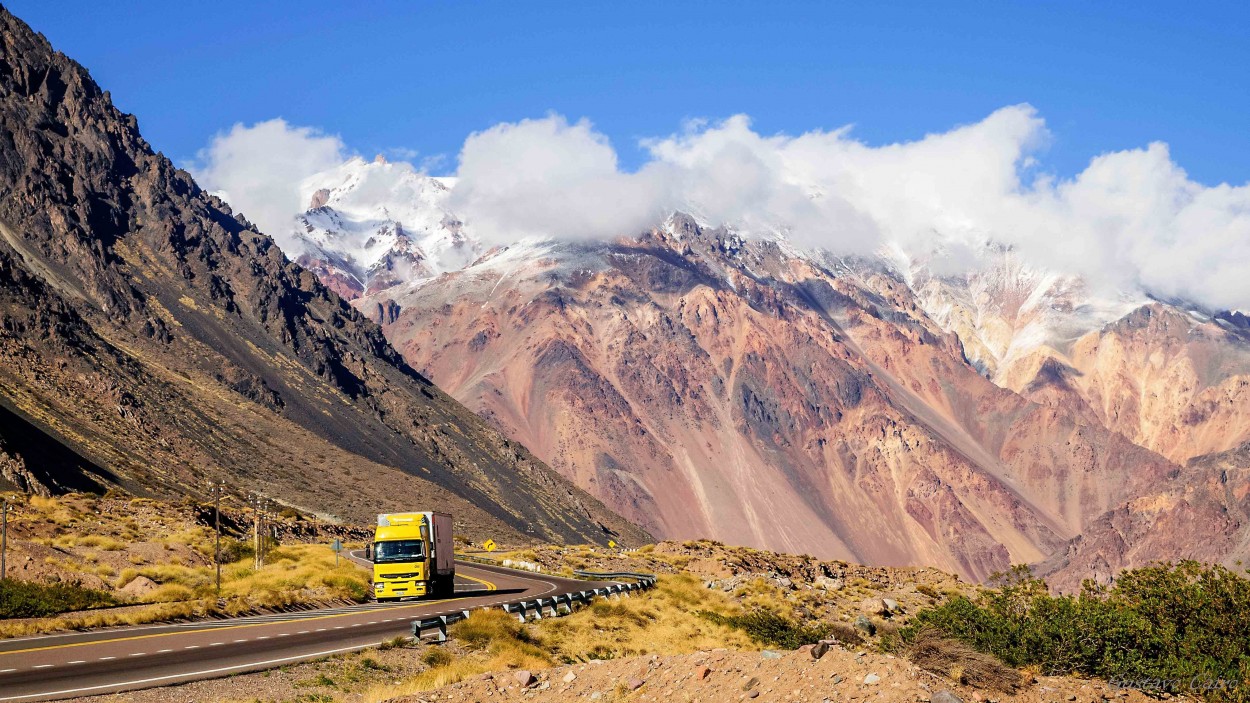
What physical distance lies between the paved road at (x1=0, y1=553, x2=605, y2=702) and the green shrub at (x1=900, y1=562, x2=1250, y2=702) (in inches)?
547

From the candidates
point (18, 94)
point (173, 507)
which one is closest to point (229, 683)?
point (173, 507)

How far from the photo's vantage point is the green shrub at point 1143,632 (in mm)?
21359

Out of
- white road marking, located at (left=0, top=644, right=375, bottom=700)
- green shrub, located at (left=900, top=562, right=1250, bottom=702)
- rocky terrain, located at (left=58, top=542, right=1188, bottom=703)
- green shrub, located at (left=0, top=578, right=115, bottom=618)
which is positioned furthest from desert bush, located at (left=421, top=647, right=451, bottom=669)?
green shrub, located at (left=0, top=578, right=115, bottom=618)

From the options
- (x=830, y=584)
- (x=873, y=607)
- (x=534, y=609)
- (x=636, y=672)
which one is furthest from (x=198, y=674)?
(x=830, y=584)

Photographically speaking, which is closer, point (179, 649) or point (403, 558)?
point (179, 649)

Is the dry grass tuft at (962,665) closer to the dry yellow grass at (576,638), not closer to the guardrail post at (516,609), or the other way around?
the dry yellow grass at (576,638)

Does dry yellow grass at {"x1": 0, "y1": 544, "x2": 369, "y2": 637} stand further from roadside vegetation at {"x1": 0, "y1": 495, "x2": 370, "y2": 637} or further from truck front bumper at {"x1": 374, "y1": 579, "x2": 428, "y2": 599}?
truck front bumper at {"x1": 374, "y1": 579, "x2": 428, "y2": 599}

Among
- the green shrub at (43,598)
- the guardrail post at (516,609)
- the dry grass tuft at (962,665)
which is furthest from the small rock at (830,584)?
the dry grass tuft at (962,665)

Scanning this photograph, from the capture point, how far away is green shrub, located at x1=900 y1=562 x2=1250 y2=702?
2136 cm

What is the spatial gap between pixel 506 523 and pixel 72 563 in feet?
438

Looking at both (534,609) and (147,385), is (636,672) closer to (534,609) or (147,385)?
(534,609)

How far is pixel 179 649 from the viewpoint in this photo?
2744 cm

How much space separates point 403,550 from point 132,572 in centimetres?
970

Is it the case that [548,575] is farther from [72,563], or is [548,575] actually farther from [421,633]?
[421,633]
